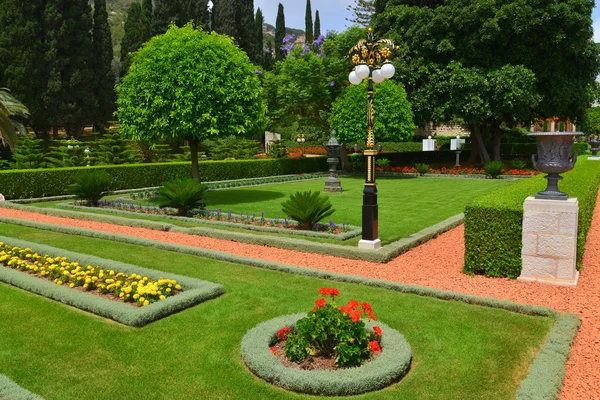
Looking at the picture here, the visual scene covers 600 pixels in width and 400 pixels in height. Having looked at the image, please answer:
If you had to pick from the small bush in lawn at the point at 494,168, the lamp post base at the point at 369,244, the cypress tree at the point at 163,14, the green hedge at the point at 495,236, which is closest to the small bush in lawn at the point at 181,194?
the lamp post base at the point at 369,244

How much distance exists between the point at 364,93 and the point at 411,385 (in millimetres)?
23223

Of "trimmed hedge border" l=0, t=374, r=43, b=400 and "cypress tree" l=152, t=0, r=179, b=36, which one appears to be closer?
"trimmed hedge border" l=0, t=374, r=43, b=400

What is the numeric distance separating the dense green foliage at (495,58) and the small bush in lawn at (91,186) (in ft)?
62.2

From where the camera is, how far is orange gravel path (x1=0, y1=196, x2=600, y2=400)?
4.44m

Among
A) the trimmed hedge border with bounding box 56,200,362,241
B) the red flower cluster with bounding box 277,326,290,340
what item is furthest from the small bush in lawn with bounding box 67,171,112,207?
the red flower cluster with bounding box 277,326,290,340

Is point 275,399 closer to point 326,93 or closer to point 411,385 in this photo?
point 411,385

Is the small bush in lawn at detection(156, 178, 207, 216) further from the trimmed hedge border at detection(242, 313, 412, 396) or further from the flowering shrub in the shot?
the flowering shrub

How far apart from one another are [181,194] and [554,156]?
9.47m

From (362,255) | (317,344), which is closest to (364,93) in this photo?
(362,255)

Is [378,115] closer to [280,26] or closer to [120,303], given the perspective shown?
[120,303]

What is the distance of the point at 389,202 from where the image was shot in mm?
16094

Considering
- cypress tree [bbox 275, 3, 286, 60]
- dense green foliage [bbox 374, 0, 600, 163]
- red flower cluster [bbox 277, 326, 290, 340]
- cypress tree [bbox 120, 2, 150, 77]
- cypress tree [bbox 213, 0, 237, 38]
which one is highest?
cypress tree [bbox 275, 3, 286, 60]

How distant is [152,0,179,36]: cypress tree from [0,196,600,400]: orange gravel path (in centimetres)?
3549

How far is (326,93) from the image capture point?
92.4 ft
